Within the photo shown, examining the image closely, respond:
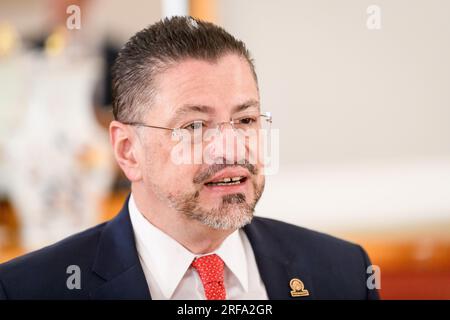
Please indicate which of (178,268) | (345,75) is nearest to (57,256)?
(178,268)

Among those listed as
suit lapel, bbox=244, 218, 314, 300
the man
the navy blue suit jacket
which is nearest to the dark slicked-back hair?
the man

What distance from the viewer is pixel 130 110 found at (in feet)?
4.34

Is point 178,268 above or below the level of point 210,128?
below

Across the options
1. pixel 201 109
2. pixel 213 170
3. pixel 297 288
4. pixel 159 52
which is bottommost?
pixel 297 288

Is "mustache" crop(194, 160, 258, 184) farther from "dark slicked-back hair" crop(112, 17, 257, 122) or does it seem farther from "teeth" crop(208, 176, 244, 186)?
"dark slicked-back hair" crop(112, 17, 257, 122)

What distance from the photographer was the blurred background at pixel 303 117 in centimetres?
162

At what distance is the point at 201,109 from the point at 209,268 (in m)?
0.32

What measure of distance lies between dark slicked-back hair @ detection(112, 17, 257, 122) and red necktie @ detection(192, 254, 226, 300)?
30 cm

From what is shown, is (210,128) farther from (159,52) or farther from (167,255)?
(167,255)

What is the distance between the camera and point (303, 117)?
1.68 meters

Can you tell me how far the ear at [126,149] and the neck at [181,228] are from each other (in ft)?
0.15

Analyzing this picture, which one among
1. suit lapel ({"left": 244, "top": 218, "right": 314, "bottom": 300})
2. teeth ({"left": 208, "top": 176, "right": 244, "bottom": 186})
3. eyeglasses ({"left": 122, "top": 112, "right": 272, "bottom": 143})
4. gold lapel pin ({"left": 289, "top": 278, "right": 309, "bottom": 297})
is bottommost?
gold lapel pin ({"left": 289, "top": 278, "right": 309, "bottom": 297})

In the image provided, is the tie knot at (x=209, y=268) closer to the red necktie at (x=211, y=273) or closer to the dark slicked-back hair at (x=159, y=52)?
the red necktie at (x=211, y=273)

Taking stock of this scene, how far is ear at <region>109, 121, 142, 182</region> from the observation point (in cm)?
134
